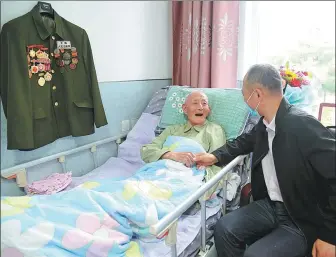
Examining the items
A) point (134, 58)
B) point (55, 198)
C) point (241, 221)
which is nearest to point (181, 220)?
point (241, 221)

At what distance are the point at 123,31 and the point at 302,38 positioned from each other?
43.2 inches

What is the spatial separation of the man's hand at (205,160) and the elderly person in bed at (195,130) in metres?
0.16

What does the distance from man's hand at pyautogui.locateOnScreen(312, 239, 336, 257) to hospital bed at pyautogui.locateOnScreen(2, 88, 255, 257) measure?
1.42 ft

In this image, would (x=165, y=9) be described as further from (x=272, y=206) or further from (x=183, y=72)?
(x=272, y=206)

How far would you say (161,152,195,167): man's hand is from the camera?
1.47m

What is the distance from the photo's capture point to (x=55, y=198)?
1.08 meters

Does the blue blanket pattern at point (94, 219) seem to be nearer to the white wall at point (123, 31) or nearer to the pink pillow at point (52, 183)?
the pink pillow at point (52, 183)

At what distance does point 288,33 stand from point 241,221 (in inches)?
45.8

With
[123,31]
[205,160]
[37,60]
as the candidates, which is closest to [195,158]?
[205,160]

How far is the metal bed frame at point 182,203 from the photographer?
825 millimetres

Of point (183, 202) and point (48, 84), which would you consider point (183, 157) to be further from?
point (48, 84)

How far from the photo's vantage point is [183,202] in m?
0.99

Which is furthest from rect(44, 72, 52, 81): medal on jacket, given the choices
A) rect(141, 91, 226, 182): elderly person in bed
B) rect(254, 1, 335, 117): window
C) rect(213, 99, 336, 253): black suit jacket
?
rect(254, 1, 335, 117): window

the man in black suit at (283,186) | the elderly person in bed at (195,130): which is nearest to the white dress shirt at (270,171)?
the man in black suit at (283,186)
